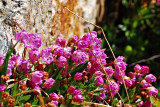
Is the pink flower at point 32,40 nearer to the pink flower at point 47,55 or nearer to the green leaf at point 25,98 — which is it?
the pink flower at point 47,55

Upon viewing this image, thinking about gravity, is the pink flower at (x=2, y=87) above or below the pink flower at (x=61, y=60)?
below

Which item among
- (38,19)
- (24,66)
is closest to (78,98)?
(24,66)

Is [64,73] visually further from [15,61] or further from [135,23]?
[135,23]

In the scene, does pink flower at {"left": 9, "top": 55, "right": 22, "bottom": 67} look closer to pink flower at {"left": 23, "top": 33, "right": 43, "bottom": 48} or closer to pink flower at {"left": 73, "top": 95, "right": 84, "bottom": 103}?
pink flower at {"left": 23, "top": 33, "right": 43, "bottom": 48}

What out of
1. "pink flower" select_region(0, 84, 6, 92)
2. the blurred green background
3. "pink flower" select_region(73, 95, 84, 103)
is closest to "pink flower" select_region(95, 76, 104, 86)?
"pink flower" select_region(73, 95, 84, 103)

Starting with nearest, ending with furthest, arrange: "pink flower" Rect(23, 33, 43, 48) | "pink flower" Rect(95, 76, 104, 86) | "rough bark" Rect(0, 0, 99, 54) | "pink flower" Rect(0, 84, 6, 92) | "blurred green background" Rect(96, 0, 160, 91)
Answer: "pink flower" Rect(0, 84, 6, 92) < "pink flower" Rect(23, 33, 43, 48) < "rough bark" Rect(0, 0, 99, 54) < "pink flower" Rect(95, 76, 104, 86) < "blurred green background" Rect(96, 0, 160, 91)

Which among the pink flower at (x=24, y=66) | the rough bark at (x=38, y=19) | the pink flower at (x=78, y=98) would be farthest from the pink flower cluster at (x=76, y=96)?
the rough bark at (x=38, y=19)
